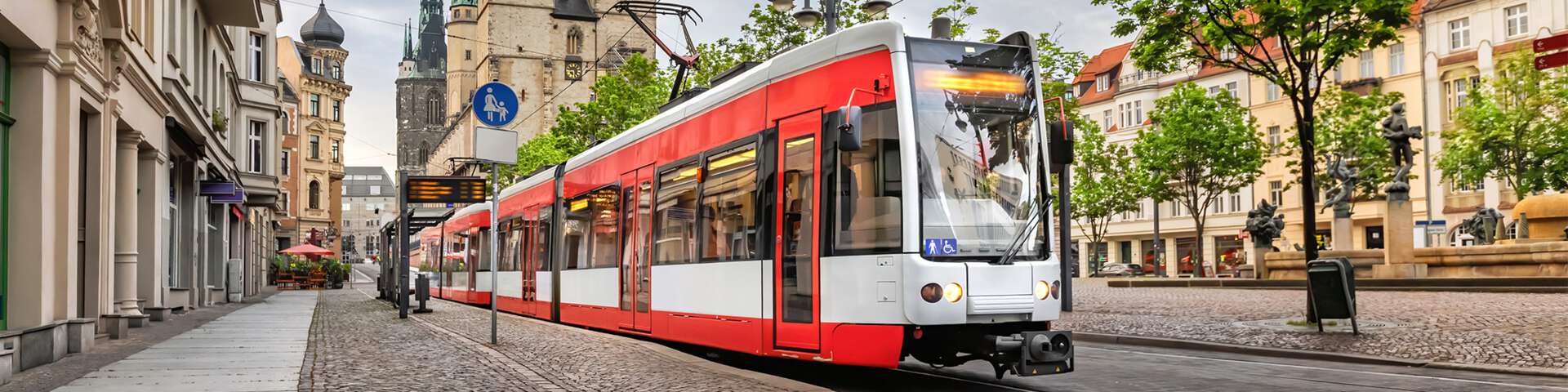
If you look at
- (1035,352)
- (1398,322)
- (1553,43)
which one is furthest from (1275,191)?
(1035,352)

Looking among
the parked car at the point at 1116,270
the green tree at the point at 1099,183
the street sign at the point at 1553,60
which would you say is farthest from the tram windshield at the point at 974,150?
the parked car at the point at 1116,270

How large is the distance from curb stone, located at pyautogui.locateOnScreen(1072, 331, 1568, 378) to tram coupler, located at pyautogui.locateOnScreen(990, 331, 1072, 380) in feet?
15.7

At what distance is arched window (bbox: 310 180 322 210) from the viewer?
9275cm

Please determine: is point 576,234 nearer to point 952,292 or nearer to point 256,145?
point 952,292

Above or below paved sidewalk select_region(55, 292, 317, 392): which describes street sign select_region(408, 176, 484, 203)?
above

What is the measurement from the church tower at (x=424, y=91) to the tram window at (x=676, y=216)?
17518 centimetres

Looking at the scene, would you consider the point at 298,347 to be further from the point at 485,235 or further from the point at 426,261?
the point at 426,261

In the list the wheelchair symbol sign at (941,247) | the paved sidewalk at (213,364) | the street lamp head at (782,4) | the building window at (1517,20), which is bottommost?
the paved sidewalk at (213,364)

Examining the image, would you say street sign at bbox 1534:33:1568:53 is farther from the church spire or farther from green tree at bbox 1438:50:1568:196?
the church spire

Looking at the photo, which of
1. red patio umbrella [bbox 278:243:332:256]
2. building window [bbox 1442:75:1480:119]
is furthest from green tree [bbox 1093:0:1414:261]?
red patio umbrella [bbox 278:243:332:256]

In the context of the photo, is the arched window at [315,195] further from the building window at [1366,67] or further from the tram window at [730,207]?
the tram window at [730,207]

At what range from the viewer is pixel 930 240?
9.56 meters

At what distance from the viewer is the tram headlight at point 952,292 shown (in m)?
9.49

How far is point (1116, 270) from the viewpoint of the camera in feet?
244
